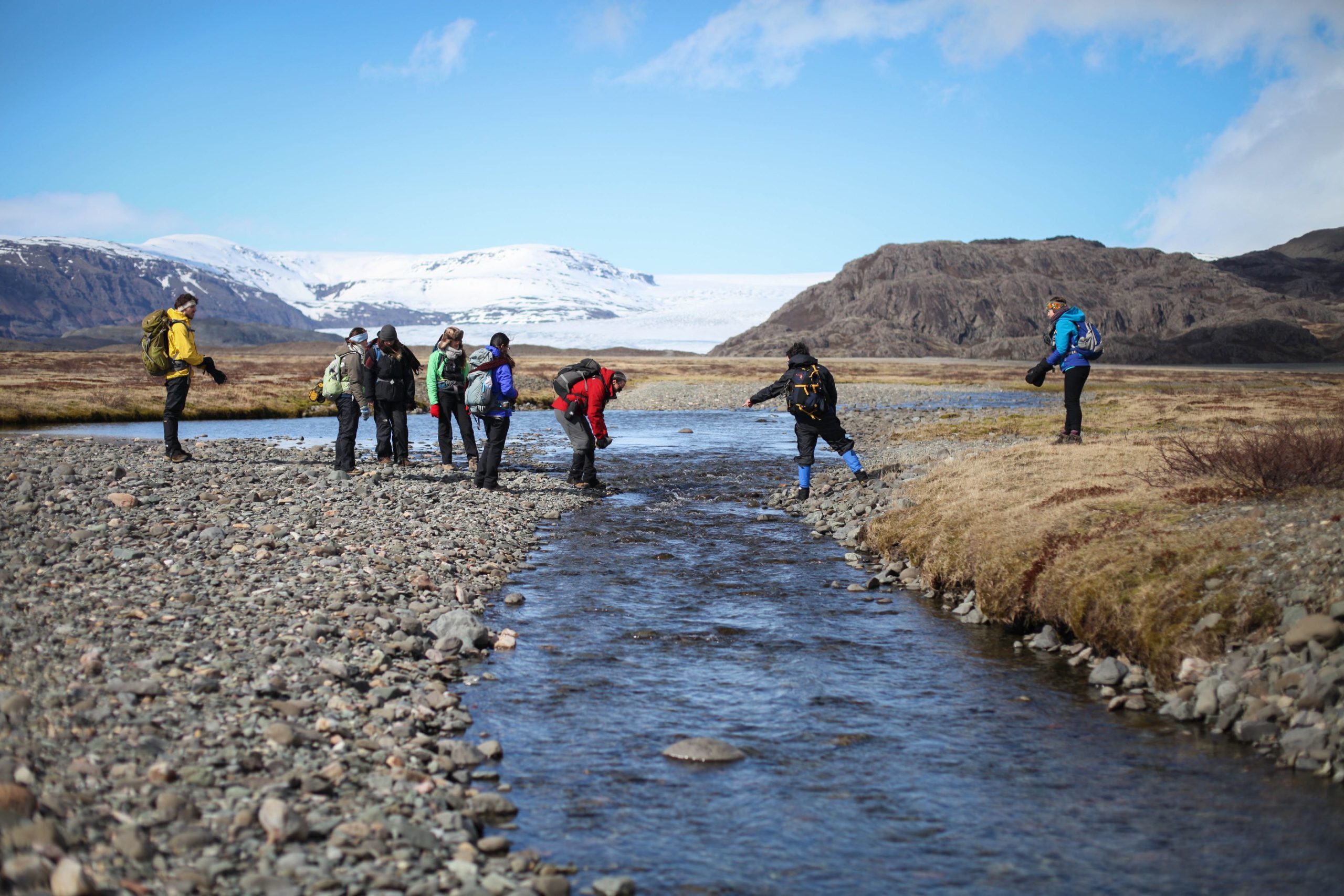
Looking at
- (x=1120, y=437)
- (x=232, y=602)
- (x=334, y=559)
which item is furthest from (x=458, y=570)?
(x=1120, y=437)

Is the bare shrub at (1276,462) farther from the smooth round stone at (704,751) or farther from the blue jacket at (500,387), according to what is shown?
the blue jacket at (500,387)

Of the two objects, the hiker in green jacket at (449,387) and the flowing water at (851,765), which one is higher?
the hiker in green jacket at (449,387)

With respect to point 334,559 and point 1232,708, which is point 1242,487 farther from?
point 334,559

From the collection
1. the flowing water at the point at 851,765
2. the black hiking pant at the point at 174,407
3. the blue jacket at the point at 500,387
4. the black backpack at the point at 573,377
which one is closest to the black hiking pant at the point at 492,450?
the blue jacket at the point at 500,387

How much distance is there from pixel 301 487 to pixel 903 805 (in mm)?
15148

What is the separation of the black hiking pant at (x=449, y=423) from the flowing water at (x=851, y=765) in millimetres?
9814

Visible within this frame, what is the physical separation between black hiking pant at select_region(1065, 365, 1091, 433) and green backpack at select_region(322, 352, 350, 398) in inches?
564

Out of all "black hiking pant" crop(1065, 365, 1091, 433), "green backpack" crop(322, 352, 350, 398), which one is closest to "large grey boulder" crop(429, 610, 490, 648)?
"green backpack" crop(322, 352, 350, 398)

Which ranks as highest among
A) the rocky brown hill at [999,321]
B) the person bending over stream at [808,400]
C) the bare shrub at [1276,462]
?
the rocky brown hill at [999,321]

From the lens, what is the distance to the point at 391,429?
2442 centimetres

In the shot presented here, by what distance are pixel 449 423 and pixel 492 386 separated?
3.38 meters

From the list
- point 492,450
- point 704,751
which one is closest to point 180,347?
point 492,450

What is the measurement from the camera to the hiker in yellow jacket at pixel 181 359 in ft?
64.6

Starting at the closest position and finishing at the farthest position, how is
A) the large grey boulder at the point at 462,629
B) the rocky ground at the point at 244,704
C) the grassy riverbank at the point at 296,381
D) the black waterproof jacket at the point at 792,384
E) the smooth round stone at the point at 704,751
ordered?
the rocky ground at the point at 244,704
the smooth round stone at the point at 704,751
the large grey boulder at the point at 462,629
the black waterproof jacket at the point at 792,384
the grassy riverbank at the point at 296,381
